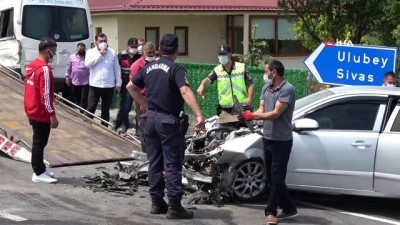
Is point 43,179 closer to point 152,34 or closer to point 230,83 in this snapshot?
point 230,83

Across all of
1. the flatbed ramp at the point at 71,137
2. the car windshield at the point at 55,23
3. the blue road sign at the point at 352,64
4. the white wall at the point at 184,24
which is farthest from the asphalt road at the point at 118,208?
the white wall at the point at 184,24

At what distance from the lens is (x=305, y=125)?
28.6 feet

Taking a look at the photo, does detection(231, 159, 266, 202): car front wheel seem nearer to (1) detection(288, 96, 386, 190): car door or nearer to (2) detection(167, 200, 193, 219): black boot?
(1) detection(288, 96, 386, 190): car door

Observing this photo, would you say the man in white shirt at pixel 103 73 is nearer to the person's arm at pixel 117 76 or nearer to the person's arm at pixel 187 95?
the person's arm at pixel 117 76

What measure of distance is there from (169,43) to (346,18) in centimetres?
1427

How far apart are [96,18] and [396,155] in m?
24.2

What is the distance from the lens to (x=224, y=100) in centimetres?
1045

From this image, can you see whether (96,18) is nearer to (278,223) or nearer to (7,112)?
(7,112)

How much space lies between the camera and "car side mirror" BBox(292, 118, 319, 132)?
8664 millimetres

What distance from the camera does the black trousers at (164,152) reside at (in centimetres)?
790

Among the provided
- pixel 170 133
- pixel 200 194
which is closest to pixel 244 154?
pixel 200 194

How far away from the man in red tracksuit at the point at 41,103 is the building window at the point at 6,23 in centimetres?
933

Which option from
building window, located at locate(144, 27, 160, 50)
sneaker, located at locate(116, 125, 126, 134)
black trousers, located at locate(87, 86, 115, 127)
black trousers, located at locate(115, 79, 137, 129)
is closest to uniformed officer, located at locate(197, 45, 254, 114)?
sneaker, located at locate(116, 125, 126, 134)

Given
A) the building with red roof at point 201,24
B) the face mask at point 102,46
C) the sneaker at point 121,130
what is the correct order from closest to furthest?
the sneaker at point 121,130, the face mask at point 102,46, the building with red roof at point 201,24
